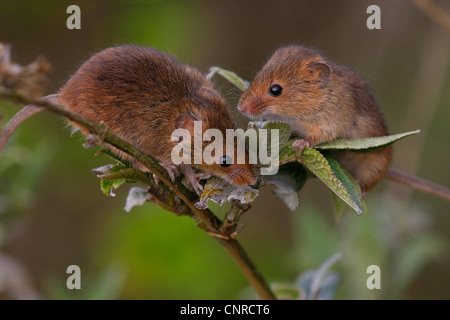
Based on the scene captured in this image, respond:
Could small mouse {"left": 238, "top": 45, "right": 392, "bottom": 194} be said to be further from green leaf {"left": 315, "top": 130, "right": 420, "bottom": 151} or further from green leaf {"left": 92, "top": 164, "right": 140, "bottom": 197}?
green leaf {"left": 92, "top": 164, "right": 140, "bottom": 197}

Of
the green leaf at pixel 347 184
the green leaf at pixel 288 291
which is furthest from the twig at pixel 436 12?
the green leaf at pixel 288 291

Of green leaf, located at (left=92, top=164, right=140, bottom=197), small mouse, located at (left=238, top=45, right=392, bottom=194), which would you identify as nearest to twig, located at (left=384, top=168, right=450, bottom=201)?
small mouse, located at (left=238, top=45, right=392, bottom=194)

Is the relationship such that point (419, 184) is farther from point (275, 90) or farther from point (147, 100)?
point (147, 100)

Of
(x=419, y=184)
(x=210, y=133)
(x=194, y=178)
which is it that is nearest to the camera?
(x=194, y=178)

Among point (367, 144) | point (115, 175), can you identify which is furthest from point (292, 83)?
point (115, 175)

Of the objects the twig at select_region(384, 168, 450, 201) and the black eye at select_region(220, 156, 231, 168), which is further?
the twig at select_region(384, 168, 450, 201)
